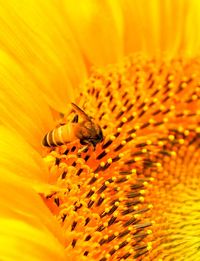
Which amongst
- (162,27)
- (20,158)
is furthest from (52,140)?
(162,27)

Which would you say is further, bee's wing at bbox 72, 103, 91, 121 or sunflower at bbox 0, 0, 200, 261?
bee's wing at bbox 72, 103, 91, 121

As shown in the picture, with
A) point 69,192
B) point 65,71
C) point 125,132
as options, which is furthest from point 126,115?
point 69,192

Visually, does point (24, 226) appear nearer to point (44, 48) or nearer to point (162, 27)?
point (44, 48)

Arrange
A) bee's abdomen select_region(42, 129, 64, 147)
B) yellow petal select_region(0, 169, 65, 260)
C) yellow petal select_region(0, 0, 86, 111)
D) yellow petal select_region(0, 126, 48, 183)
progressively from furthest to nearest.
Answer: yellow petal select_region(0, 0, 86, 111) < bee's abdomen select_region(42, 129, 64, 147) < yellow petal select_region(0, 126, 48, 183) < yellow petal select_region(0, 169, 65, 260)

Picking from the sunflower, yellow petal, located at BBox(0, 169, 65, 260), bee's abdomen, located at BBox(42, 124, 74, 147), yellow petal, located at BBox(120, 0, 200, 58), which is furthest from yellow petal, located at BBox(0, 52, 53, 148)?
yellow petal, located at BBox(120, 0, 200, 58)

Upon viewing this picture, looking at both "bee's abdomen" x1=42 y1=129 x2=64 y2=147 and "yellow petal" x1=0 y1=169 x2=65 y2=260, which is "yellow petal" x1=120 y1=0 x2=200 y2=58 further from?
"yellow petal" x1=0 y1=169 x2=65 y2=260

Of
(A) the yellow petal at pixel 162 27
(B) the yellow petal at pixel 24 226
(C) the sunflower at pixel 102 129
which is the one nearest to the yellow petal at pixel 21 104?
(C) the sunflower at pixel 102 129

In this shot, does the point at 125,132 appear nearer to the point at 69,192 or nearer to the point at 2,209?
the point at 69,192
